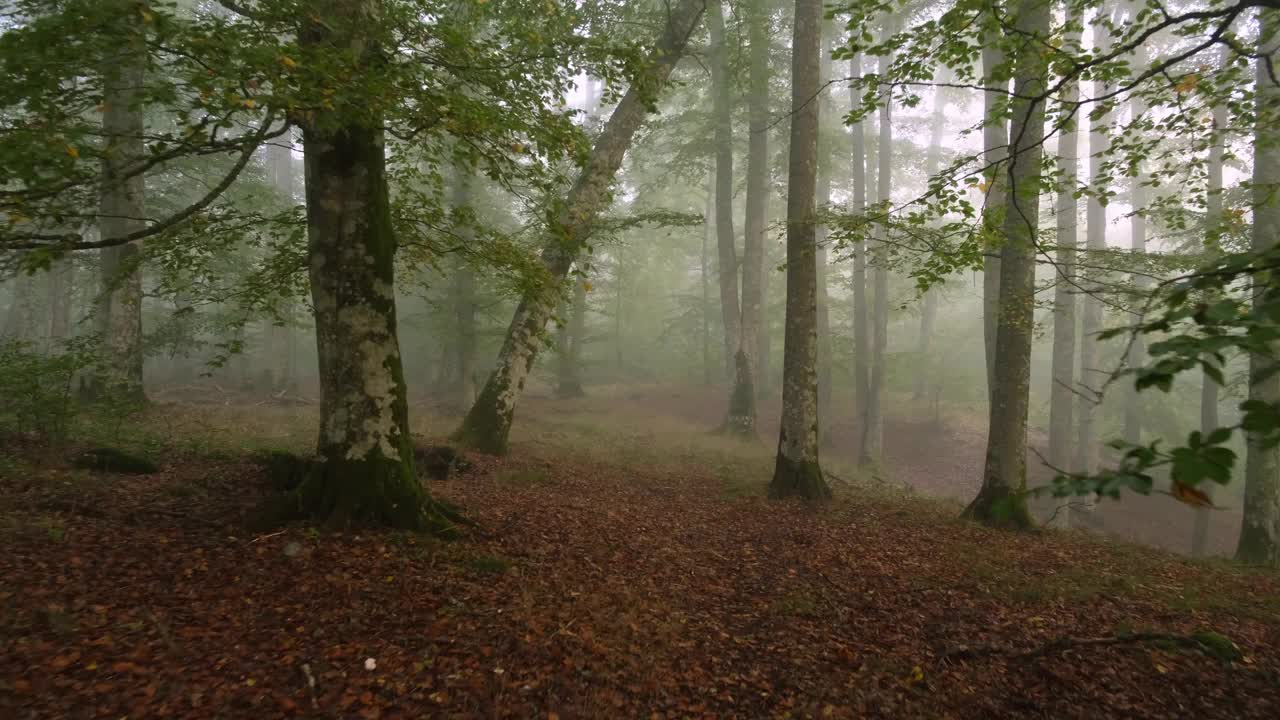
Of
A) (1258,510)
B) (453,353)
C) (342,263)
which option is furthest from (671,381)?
(342,263)

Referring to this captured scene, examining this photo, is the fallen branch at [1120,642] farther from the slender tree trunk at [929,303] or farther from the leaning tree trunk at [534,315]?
the slender tree trunk at [929,303]

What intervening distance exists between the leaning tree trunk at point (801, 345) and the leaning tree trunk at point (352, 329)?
6.21 metres

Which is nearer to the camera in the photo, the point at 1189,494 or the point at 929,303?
the point at 1189,494

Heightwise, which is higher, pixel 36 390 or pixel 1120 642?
pixel 36 390

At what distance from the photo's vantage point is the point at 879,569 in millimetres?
6953

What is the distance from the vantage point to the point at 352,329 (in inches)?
236

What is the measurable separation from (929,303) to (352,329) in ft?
92.2

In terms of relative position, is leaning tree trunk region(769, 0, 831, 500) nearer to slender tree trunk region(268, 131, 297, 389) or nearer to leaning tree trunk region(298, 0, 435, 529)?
leaning tree trunk region(298, 0, 435, 529)

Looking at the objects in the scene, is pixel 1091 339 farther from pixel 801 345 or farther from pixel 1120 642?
pixel 1120 642

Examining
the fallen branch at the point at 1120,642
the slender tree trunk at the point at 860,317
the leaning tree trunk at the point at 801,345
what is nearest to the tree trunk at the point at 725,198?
the slender tree trunk at the point at 860,317

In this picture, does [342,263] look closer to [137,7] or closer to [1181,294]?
[137,7]

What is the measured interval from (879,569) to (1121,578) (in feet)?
8.42

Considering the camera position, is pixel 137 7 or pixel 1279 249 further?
pixel 137 7

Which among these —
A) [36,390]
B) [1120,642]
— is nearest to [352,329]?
[36,390]
